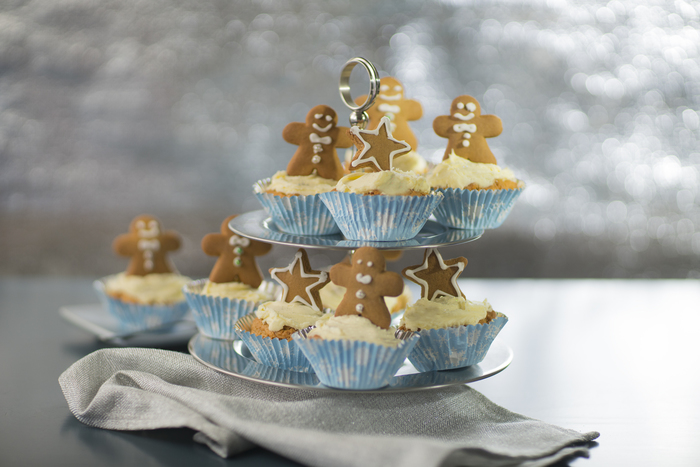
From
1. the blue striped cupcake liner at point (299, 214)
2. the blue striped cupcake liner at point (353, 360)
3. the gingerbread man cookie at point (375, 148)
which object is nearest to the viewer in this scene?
the blue striped cupcake liner at point (353, 360)

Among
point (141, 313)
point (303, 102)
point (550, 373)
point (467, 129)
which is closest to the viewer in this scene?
point (467, 129)

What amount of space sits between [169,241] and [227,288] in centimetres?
32

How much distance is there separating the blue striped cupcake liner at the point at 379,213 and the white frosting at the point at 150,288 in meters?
0.64

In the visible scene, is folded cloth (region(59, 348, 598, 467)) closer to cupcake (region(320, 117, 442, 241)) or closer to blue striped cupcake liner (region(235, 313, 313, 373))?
blue striped cupcake liner (region(235, 313, 313, 373))

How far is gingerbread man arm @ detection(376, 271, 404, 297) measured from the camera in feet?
3.48

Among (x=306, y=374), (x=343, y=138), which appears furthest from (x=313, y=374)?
(x=343, y=138)

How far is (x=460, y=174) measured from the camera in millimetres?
1344

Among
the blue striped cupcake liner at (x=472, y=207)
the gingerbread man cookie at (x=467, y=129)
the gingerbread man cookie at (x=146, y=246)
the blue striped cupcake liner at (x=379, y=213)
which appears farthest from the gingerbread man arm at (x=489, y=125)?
the gingerbread man cookie at (x=146, y=246)

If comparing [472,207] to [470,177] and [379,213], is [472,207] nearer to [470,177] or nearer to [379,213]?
[470,177]

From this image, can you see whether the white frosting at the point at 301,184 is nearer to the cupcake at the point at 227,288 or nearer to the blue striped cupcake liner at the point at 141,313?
the cupcake at the point at 227,288

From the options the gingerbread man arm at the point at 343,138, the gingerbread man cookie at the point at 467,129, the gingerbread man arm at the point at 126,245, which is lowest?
the gingerbread man arm at the point at 126,245

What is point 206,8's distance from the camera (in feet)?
8.49

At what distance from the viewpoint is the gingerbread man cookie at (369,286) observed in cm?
107

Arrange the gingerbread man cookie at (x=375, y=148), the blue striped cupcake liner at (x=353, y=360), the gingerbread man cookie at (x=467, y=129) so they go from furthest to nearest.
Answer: the gingerbread man cookie at (x=467, y=129) < the gingerbread man cookie at (x=375, y=148) < the blue striped cupcake liner at (x=353, y=360)
